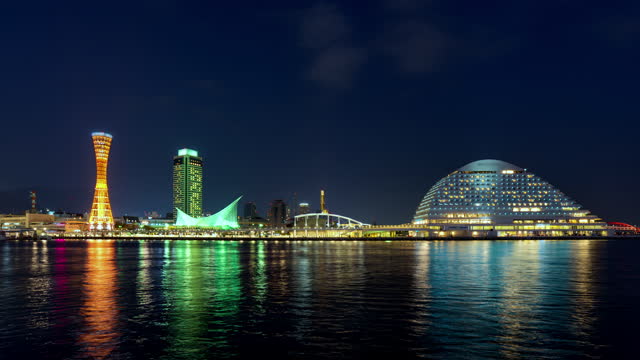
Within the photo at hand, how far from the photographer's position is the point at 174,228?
19750 cm

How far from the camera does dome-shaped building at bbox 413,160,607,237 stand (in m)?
156

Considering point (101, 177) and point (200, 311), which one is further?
point (101, 177)

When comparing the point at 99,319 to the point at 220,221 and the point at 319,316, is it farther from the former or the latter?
→ the point at 220,221

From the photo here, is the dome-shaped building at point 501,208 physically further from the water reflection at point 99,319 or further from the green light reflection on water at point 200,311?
the water reflection at point 99,319

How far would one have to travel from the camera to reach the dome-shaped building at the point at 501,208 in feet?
513

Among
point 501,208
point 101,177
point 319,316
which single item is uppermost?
point 101,177

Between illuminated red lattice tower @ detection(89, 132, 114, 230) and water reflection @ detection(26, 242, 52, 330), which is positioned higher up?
illuminated red lattice tower @ detection(89, 132, 114, 230)

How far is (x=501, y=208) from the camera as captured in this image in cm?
15988

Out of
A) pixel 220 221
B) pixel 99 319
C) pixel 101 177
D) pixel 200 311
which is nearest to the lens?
pixel 99 319

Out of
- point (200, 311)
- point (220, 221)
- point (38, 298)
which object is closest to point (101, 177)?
point (220, 221)

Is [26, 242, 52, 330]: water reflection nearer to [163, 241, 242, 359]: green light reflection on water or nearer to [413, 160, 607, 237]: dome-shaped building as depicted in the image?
[163, 241, 242, 359]: green light reflection on water

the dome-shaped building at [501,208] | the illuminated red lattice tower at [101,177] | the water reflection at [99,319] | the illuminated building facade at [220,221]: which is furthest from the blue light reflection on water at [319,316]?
the illuminated building facade at [220,221]

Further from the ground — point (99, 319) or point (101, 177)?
point (101, 177)

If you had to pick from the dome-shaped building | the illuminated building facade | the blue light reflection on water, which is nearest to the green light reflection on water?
the blue light reflection on water
